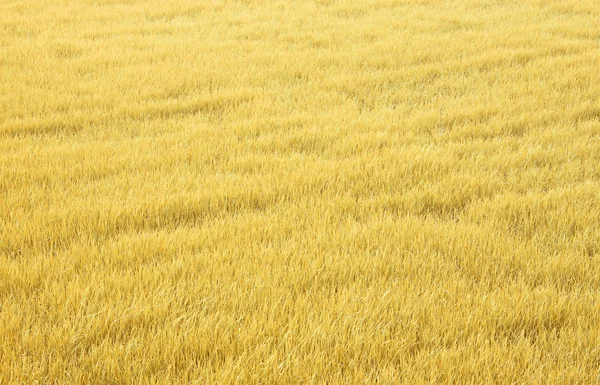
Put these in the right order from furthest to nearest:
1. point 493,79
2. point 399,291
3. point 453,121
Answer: point 493,79 < point 453,121 < point 399,291

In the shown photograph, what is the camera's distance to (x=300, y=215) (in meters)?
3.37

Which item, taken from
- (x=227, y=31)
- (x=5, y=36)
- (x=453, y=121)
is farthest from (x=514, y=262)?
(x=5, y=36)

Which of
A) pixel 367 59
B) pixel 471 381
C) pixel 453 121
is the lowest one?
pixel 471 381

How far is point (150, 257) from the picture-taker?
9.38ft

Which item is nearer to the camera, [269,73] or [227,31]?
[269,73]

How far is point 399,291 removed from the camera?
2543mm

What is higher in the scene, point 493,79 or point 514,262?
point 493,79

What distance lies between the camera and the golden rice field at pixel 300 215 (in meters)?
Result: 2.16

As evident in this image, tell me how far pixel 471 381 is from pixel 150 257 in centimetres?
161

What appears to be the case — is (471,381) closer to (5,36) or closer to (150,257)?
(150,257)

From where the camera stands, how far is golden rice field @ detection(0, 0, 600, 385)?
2160 mm

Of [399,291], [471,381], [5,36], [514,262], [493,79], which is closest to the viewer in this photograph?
[471,381]

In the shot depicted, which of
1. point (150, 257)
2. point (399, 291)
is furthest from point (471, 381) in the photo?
point (150, 257)

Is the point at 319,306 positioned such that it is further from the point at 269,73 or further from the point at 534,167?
the point at 269,73
